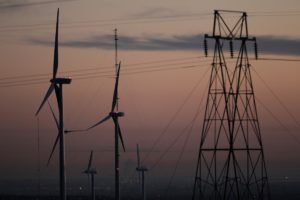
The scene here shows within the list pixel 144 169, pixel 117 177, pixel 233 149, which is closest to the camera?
pixel 233 149

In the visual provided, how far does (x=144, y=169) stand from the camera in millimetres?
170500

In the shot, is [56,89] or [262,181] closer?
[56,89]

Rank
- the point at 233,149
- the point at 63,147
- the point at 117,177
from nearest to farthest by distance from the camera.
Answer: the point at 63,147 → the point at 233,149 → the point at 117,177

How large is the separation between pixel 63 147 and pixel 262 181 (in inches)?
958

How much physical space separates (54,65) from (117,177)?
22.5m

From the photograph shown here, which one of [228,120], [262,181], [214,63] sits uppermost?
[214,63]

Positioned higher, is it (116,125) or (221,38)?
(221,38)

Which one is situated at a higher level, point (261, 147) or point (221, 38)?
point (221, 38)

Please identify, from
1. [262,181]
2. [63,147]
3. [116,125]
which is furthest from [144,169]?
[63,147]

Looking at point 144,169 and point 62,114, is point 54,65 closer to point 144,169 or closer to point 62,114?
point 62,114

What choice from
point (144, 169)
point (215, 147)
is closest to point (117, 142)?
point (215, 147)

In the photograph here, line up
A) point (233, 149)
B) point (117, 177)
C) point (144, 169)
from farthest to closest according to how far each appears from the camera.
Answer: point (144, 169)
point (117, 177)
point (233, 149)

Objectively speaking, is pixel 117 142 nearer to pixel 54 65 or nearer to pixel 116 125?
pixel 116 125

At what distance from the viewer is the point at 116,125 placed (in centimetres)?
11438
